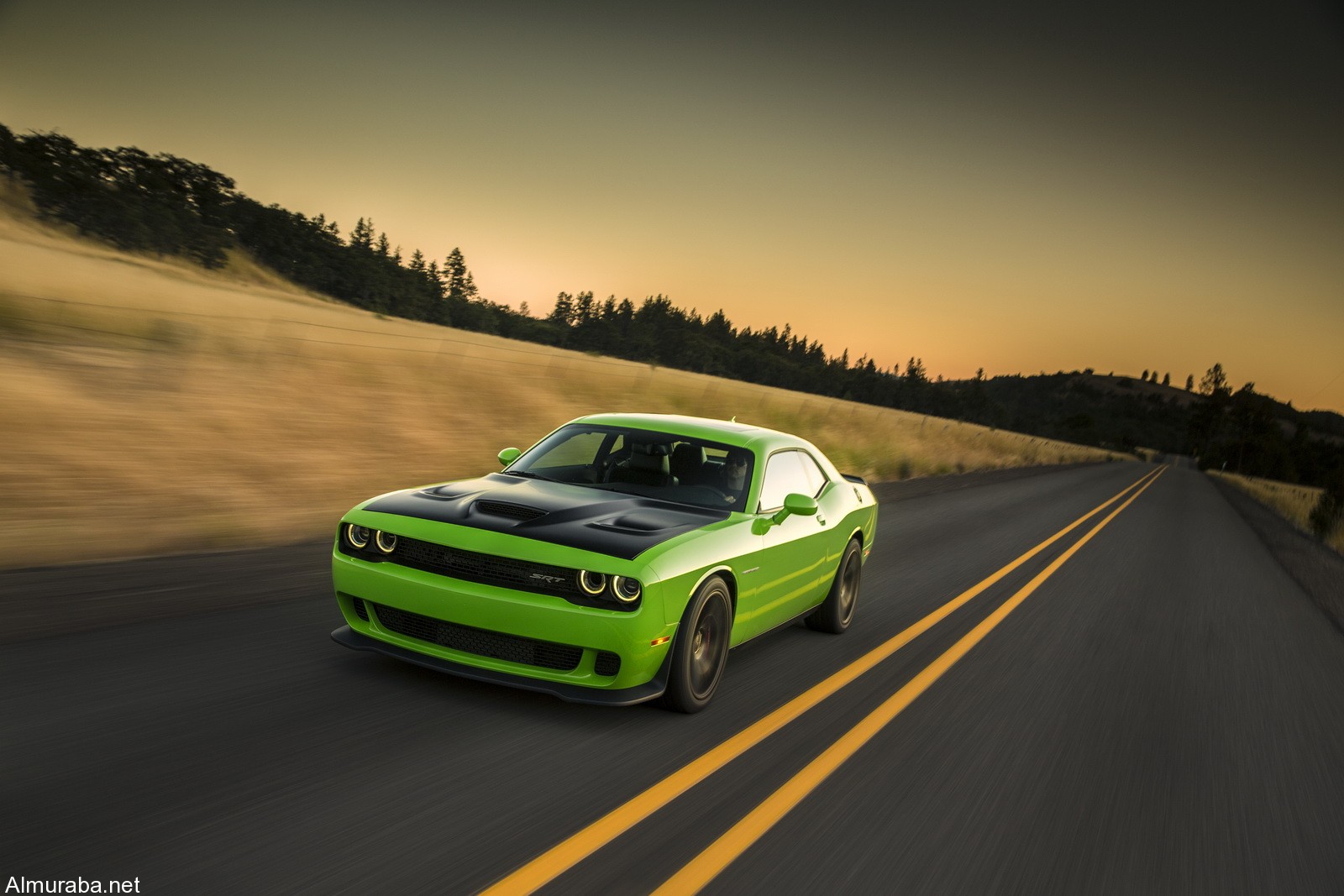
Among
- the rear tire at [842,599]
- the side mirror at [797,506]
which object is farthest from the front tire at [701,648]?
the rear tire at [842,599]

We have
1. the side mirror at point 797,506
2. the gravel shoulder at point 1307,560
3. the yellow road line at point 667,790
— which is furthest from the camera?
the gravel shoulder at point 1307,560

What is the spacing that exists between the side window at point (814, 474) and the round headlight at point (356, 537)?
3.02 metres

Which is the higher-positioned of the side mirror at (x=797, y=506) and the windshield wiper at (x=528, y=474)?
the side mirror at (x=797, y=506)

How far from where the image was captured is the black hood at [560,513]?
4.55m

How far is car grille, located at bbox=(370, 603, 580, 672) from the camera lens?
4438 millimetres

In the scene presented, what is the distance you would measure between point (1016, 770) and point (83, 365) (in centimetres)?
1255

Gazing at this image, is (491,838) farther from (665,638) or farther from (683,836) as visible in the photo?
(665,638)

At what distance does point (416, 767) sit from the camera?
12.7ft

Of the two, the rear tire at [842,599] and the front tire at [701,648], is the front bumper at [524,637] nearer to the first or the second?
the front tire at [701,648]

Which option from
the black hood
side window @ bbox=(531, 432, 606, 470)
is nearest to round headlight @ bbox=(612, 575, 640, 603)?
the black hood

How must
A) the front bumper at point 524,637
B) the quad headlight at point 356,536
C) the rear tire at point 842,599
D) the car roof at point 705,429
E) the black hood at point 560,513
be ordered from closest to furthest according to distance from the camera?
the front bumper at point 524,637, the black hood at point 560,513, the quad headlight at point 356,536, the car roof at point 705,429, the rear tire at point 842,599

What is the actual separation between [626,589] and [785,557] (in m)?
1.68

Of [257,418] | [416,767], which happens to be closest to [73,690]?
[416,767]

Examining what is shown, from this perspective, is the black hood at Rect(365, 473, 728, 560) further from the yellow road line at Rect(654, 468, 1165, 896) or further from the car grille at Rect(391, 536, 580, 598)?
the yellow road line at Rect(654, 468, 1165, 896)
